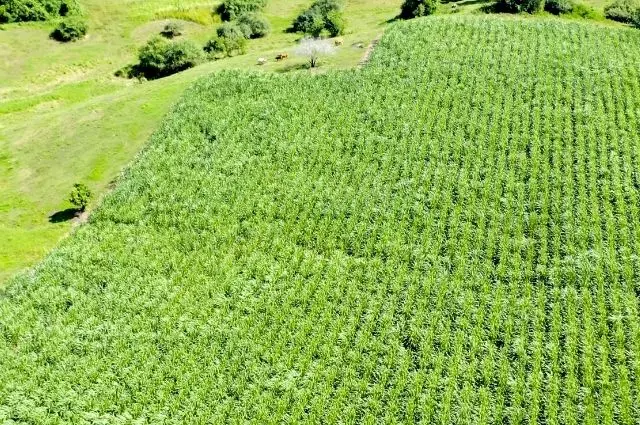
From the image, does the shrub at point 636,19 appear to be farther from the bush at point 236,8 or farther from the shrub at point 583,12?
the bush at point 236,8

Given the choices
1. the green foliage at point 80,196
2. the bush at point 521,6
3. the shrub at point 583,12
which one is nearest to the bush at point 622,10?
the shrub at point 583,12

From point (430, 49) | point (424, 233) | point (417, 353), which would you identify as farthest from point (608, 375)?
point (430, 49)

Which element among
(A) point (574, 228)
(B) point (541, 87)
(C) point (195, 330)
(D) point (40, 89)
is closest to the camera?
(C) point (195, 330)

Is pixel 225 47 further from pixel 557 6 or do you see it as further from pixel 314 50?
pixel 557 6

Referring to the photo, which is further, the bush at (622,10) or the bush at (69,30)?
the bush at (69,30)

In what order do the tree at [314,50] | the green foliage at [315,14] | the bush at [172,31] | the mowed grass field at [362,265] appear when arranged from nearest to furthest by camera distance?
the mowed grass field at [362,265] → the tree at [314,50] → the green foliage at [315,14] → the bush at [172,31]

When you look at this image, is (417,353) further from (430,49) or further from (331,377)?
(430,49)
